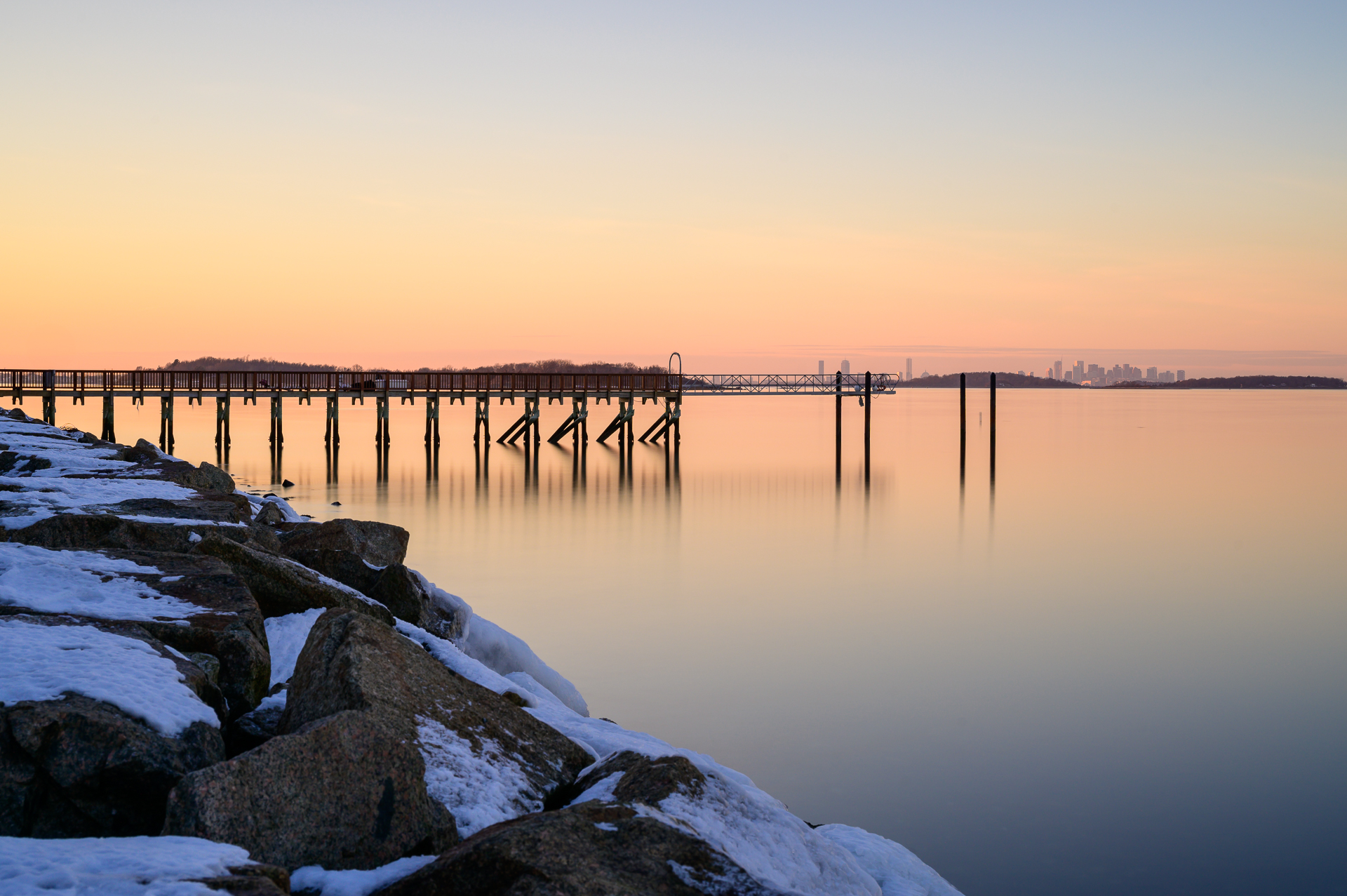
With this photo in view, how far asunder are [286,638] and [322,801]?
Result: 317cm

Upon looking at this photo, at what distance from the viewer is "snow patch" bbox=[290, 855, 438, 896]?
13.5 ft

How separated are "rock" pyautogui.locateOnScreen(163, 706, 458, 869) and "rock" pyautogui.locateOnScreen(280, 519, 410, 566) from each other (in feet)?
20.0

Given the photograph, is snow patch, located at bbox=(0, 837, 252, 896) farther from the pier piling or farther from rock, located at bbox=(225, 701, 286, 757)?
the pier piling

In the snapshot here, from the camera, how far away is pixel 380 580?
368 inches

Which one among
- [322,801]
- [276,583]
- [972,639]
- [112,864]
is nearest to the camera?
[112,864]

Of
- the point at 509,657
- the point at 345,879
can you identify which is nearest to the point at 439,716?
the point at 345,879

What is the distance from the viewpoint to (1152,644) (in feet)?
48.5

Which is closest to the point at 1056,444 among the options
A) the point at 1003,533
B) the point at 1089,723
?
the point at 1003,533

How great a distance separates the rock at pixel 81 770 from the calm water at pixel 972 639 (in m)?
5.39

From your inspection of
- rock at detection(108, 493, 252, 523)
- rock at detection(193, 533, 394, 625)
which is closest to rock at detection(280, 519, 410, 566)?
rock at detection(108, 493, 252, 523)

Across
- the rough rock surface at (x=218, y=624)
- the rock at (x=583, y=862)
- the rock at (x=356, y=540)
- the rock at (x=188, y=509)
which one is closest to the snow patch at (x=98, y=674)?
the rough rock surface at (x=218, y=624)

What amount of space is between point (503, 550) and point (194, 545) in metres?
14.6

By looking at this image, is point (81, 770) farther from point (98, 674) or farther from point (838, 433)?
point (838, 433)

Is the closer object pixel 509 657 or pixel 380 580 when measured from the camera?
pixel 380 580
